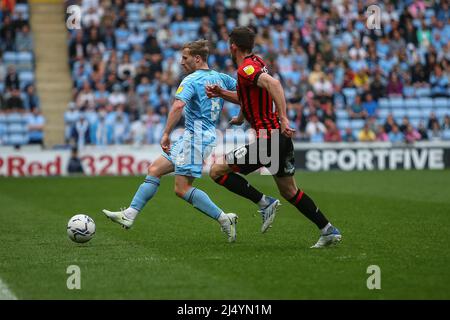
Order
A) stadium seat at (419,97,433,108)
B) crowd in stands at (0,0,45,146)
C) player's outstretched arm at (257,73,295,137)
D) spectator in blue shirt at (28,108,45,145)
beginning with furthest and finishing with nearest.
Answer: stadium seat at (419,97,433,108) < crowd in stands at (0,0,45,146) < spectator in blue shirt at (28,108,45,145) < player's outstretched arm at (257,73,295,137)

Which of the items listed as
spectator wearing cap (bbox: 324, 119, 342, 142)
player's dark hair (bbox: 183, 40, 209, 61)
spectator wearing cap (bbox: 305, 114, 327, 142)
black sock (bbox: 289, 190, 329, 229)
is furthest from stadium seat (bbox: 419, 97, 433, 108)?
black sock (bbox: 289, 190, 329, 229)

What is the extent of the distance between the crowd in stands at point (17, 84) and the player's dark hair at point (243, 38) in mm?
16788

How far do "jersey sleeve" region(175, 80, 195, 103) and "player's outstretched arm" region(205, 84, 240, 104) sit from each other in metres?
0.45

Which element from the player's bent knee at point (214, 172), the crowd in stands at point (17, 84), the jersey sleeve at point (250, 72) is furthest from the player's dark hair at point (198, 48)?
the crowd in stands at point (17, 84)

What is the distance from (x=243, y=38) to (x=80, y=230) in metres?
2.70

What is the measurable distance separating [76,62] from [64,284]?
21.1m

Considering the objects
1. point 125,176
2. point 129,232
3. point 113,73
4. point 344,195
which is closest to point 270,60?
point 113,73

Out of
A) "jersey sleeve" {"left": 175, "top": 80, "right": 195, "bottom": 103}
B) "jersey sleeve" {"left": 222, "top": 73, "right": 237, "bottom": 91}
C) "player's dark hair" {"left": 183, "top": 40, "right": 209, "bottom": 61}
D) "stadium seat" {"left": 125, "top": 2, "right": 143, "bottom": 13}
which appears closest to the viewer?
"jersey sleeve" {"left": 175, "top": 80, "right": 195, "bottom": 103}

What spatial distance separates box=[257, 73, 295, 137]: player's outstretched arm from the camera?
9.05 m

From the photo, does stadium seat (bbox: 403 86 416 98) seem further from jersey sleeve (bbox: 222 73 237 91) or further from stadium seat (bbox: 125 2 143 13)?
jersey sleeve (bbox: 222 73 237 91)

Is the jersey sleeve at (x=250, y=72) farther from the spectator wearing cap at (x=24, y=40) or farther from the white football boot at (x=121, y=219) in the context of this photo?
the spectator wearing cap at (x=24, y=40)

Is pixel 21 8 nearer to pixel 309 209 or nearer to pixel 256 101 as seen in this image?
pixel 256 101
